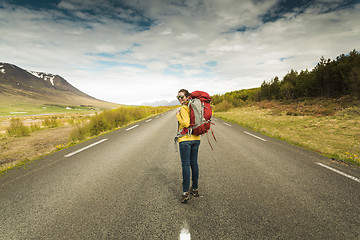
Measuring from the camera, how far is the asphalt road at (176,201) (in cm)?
199

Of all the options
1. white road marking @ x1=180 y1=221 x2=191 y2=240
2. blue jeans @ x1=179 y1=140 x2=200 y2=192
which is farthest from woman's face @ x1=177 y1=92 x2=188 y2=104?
white road marking @ x1=180 y1=221 x2=191 y2=240

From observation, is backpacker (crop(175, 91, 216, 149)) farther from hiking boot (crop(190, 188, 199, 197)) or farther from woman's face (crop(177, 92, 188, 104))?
hiking boot (crop(190, 188, 199, 197))

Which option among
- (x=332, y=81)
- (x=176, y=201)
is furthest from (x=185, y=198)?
(x=332, y=81)

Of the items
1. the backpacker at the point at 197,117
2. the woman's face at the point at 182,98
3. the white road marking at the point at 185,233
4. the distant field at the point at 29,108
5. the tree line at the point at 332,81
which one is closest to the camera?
the white road marking at the point at 185,233

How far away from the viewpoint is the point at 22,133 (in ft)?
33.5

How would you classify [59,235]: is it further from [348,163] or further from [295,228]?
[348,163]

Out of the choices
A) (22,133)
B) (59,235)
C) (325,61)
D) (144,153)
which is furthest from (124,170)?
(325,61)

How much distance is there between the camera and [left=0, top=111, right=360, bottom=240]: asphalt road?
199cm

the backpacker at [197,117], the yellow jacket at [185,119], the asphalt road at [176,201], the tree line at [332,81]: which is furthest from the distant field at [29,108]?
the tree line at [332,81]

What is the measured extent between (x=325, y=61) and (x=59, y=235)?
41863 mm

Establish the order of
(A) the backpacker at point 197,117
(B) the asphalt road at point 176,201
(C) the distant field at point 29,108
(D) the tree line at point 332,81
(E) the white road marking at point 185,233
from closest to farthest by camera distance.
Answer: (E) the white road marking at point 185,233, (B) the asphalt road at point 176,201, (A) the backpacker at point 197,117, (D) the tree line at point 332,81, (C) the distant field at point 29,108

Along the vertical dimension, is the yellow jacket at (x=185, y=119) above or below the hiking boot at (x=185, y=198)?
above

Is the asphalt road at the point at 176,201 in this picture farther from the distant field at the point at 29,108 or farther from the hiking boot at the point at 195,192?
the distant field at the point at 29,108

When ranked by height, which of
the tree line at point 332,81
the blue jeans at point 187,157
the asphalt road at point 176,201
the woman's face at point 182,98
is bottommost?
the asphalt road at point 176,201
